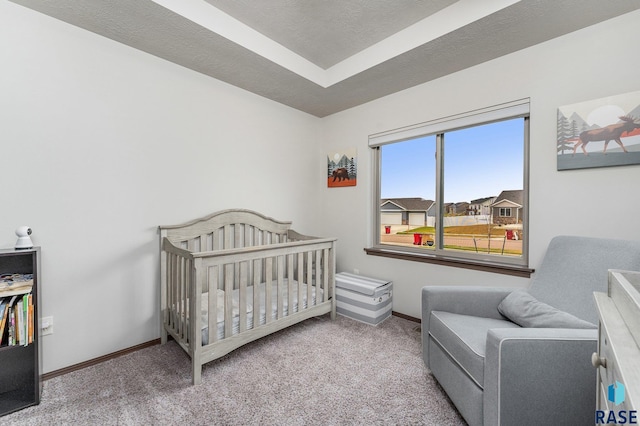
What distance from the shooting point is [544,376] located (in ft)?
3.63

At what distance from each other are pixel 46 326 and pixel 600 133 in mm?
3768

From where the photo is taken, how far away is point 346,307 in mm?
2721

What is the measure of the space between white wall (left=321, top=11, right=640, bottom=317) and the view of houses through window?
0.18 metres

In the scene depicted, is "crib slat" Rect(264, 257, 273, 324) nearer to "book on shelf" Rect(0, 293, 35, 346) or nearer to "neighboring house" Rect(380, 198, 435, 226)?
"book on shelf" Rect(0, 293, 35, 346)

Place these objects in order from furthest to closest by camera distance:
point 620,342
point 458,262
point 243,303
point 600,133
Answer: point 458,262
point 243,303
point 600,133
point 620,342

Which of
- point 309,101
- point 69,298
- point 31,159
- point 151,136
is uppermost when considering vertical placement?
point 309,101

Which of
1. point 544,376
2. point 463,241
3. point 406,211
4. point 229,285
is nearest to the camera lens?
point 544,376

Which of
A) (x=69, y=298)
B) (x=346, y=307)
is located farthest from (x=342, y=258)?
(x=69, y=298)

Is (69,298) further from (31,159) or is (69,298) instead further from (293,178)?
(293,178)

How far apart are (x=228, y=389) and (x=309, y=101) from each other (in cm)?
272

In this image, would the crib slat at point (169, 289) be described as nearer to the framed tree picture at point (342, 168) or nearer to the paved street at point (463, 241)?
the framed tree picture at point (342, 168)

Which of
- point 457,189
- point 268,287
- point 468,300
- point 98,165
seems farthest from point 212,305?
point 457,189

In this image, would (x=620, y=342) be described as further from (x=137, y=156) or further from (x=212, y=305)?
(x=137, y=156)

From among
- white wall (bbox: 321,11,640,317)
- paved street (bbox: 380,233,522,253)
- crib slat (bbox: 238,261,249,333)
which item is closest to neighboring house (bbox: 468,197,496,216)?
paved street (bbox: 380,233,522,253)
